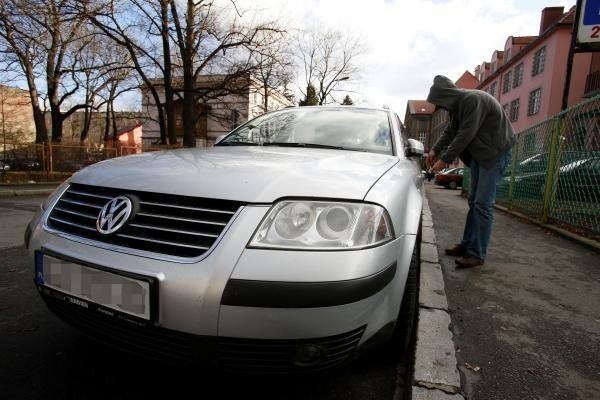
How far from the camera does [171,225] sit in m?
1.43

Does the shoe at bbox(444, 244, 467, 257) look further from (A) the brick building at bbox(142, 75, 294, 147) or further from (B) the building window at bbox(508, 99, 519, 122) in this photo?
(B) the building window at bbox(508, 99, 519, 122)

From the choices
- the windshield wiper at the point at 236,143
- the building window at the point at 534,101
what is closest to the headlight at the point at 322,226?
the windshield wiper at the point at 236,143

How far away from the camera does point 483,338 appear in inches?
82.8

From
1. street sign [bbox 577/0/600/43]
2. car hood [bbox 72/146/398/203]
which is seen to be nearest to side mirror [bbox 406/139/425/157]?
car hood [bbox 72/146/398/203]

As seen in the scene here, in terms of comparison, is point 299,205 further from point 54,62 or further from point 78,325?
point 54,62

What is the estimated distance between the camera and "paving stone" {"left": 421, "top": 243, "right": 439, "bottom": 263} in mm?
3359

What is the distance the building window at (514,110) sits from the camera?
2969 centimetres

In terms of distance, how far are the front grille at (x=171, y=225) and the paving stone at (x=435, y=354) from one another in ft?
3.50

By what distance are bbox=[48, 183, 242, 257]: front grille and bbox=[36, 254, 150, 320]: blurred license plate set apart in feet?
0.41

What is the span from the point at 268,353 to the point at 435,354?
92cm

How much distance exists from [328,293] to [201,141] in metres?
33.4

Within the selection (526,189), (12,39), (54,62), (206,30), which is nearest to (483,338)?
(526,189)

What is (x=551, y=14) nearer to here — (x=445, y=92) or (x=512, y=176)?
(x=512, y=176)

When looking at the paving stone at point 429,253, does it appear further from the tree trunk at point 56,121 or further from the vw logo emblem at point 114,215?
the tree trunk at point 56,121
